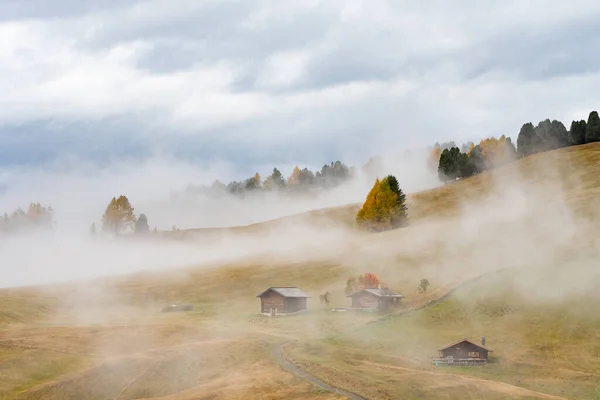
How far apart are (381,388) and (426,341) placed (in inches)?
1182

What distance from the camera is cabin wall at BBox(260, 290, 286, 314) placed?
13225 centimetres

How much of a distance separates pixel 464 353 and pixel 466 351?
0.37m

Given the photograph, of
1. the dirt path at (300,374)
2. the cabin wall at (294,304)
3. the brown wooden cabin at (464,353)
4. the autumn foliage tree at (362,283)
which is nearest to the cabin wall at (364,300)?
the autumn foliage tree at (362,283)

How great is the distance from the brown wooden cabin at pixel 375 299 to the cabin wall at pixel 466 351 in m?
35.1

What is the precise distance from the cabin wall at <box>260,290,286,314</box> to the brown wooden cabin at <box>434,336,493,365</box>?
150ft

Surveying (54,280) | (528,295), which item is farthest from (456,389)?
(54,280)

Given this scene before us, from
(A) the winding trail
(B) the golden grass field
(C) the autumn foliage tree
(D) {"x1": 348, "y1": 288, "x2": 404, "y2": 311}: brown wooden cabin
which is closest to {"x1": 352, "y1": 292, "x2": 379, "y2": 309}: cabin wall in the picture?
(D) {"x1": 348, "y1": 288, "x2": 404, "y2": 311}: brown wooden cabin

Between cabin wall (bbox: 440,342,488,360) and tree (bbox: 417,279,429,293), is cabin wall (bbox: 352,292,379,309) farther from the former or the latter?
cabin wall (bbox: 440,342,488,360)

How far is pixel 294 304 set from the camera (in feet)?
443

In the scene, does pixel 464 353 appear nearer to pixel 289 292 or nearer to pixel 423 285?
pixel 423 285

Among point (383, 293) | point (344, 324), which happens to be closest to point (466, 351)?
point (344, 324)

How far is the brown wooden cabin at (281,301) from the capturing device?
13212 centimetres

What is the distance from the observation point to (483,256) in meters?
153

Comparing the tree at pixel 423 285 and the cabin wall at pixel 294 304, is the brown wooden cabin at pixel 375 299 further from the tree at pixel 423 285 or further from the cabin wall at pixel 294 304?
the cabin wall at pixel 294 304
